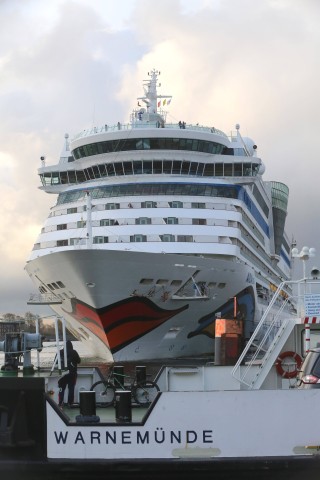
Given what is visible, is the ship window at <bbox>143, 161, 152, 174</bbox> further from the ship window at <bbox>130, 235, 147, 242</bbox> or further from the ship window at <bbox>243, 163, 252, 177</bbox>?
the ship window at <bbox>243, 163, 252, 177</bbox>

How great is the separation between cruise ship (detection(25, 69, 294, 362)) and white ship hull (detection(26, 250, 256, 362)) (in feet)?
0.14

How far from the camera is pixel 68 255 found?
2752 centimetres

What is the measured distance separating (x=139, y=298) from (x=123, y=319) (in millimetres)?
1003

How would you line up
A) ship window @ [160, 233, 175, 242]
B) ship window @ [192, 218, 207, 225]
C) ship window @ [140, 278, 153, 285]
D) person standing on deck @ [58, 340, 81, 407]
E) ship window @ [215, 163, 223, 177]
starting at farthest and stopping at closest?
ship window @ [215, 163, 223, 177] → ship window @ [192, 218, 207, 225] → ship window @ [160, 233, 175, 242] → ship window @ [140, 278, 153, 285] → person standing on deck @ [58, 340, 81, 407]

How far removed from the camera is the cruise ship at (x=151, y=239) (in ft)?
92.5

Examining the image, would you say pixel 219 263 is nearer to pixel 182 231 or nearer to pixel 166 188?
pixel 182 231

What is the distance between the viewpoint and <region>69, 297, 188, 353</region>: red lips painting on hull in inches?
1102

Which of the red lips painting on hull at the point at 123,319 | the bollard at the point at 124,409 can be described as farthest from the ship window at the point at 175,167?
the bollard at the point at 124,409

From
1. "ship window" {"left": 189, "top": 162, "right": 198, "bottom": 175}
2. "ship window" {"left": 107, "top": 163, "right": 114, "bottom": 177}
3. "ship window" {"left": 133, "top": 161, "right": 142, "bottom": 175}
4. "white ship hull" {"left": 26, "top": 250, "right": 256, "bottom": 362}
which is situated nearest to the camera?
"white ship hull" {"left": 26, "top": 250, "right": 256, "bottom": 362}

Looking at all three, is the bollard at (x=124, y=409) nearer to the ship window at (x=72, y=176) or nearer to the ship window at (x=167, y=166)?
the ship window at (x=167, y=166)

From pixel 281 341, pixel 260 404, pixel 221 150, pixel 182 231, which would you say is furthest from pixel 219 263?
pixel 260 404

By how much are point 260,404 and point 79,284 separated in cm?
1841

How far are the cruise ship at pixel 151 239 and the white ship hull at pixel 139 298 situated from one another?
4cm

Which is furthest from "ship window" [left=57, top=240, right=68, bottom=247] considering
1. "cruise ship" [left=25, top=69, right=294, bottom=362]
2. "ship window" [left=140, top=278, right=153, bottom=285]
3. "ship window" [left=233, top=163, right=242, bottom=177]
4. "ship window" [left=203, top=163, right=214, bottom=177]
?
"ship window" [left=233, top=163, right=242, bottom=177]
